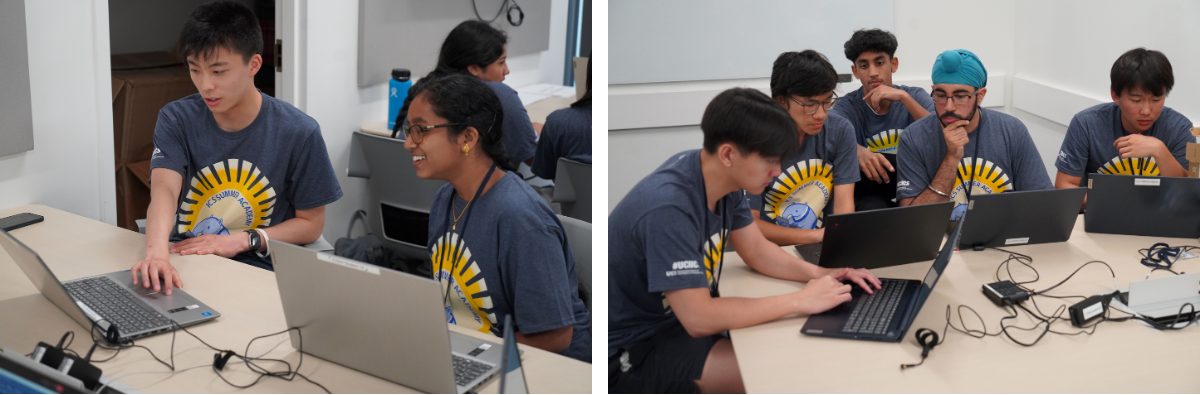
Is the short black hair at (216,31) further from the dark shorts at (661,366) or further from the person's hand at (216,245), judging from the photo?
the dark shorts at (661,366)

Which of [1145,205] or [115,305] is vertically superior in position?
[1145,205]

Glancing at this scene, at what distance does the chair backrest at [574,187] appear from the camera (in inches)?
107

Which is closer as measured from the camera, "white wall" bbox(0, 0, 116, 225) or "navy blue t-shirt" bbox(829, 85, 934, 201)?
"white wall" bbox(0, 0, 116, 225)

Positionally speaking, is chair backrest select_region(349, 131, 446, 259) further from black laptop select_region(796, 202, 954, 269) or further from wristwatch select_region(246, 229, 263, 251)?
black laptop select_region(796, 202, 954, 269)

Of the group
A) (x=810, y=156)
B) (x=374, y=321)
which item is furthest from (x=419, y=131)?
(x=810, y=156)

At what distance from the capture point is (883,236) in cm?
183

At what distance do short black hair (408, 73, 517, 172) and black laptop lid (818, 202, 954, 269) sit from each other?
29.8 inches

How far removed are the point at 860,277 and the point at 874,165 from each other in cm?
122

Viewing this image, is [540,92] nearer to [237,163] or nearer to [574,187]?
[574,187]

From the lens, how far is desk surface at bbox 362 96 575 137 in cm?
323

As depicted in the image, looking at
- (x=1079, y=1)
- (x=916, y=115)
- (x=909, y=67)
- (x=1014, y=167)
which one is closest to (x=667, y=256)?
(x=1014, y=167)

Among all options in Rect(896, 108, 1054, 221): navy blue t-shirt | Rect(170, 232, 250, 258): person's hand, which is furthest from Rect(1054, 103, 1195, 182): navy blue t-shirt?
Rect(170, 232, 250, 258): person's hand

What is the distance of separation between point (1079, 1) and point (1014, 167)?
185 cm

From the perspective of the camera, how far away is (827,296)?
63.3 inches
